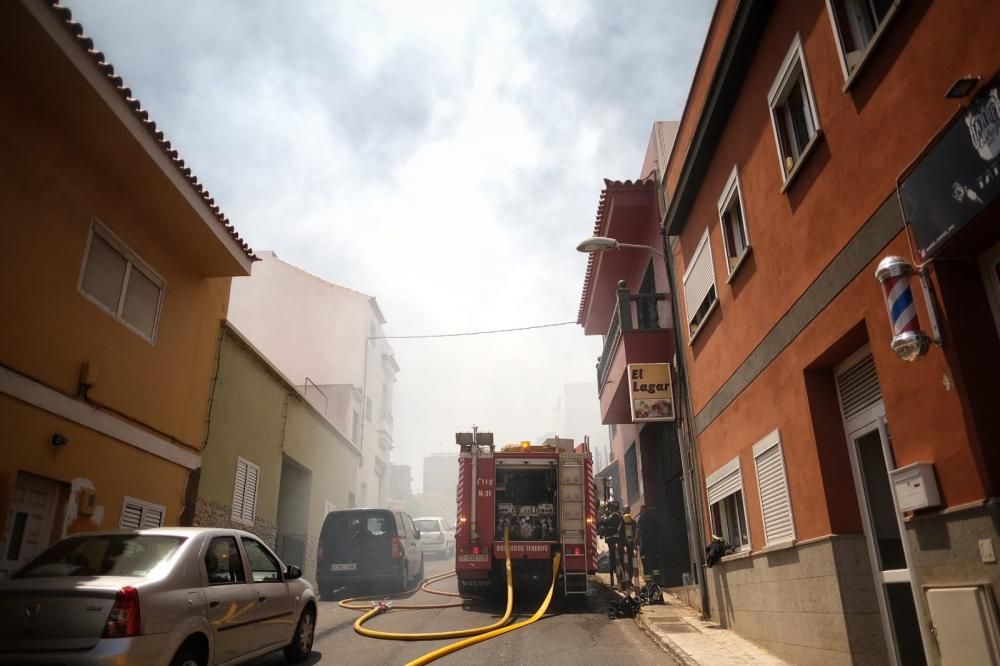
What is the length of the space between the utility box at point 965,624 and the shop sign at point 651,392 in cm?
728

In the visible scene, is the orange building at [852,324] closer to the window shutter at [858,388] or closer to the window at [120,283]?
the window shutter at [858,388]

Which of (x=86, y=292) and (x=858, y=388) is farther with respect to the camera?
(x=86, y=292)

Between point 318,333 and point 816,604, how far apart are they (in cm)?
2930

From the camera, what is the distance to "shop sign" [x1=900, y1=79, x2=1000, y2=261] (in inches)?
151

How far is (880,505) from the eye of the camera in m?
6.05

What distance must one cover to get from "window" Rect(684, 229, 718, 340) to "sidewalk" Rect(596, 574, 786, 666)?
14.1 feet

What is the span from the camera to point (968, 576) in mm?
4121

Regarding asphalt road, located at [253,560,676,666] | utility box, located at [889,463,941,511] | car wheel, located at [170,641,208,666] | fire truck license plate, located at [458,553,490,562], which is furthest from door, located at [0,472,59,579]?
utility box, located at [889,463,941,511]

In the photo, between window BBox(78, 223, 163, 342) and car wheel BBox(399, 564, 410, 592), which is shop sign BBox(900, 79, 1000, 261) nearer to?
window BBox(78, 223, 163, 342)

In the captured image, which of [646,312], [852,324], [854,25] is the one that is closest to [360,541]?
[646,312]

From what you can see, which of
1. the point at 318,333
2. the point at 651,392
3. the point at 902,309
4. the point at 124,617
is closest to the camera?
the point at 902,309

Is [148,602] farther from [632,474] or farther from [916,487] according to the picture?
[632,474]

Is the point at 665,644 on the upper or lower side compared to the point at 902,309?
lower

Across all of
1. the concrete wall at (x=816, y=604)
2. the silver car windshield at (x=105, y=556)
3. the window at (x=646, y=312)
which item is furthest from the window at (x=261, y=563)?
the window at (x=646, y=312)
